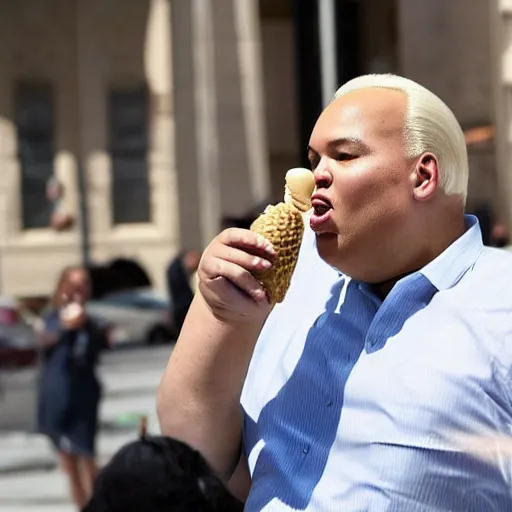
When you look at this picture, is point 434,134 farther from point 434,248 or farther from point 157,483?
point 157,483

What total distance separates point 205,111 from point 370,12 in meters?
2.32

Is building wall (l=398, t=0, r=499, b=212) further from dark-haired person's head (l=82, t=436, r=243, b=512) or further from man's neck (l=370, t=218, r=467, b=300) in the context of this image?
dark-haired person's head (l=82, t=436, r=243, b=512)

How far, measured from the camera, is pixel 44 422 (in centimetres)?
677

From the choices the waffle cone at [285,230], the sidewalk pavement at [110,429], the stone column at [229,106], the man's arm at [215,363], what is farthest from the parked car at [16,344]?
the waffle cone at [285,230]

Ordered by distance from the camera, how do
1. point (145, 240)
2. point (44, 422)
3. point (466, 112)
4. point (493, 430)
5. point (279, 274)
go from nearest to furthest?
point (493, 430) → point (279, 274) → point (44, 422) → point (466, 112) → point (145, 240)

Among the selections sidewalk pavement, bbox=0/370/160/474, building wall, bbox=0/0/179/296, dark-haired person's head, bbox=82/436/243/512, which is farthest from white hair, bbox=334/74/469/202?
building wall, bbox=0/0/179/296

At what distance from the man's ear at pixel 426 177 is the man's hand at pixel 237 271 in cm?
19

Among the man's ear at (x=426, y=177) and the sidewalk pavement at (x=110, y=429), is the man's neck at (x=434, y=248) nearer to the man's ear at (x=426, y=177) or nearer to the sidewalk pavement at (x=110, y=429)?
the man's ear at (x=426, y=177)

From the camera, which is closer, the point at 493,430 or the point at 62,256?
the point at 493,430

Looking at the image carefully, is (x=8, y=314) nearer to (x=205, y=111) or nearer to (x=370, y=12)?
(x=205, y=111)

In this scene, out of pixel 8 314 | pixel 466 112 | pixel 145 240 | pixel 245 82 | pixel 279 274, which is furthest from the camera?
pixel 145 240

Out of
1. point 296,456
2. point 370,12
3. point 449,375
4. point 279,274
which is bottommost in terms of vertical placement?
point 296,456

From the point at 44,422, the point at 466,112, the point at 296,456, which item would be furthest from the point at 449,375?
the point at 466,112

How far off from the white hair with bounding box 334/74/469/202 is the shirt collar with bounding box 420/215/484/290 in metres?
0.06
